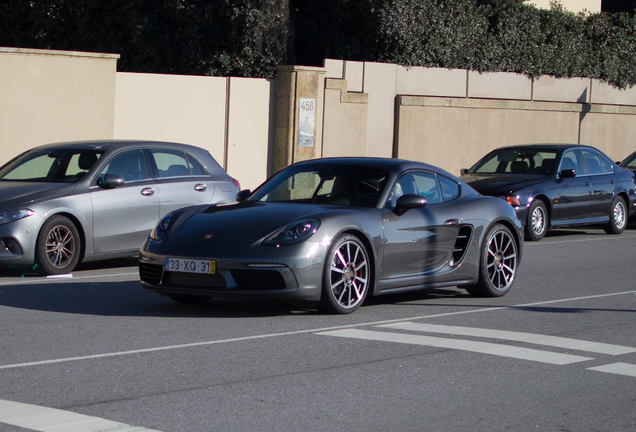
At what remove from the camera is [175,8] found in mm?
22891

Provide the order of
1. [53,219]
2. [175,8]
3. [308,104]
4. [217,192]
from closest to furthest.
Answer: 1. [53,219]
2. [217,192]
3. [308,104]
4. [175,8]

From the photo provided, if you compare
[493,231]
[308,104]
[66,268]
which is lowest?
[66,268]

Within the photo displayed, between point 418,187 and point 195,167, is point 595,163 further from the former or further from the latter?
point 418,187

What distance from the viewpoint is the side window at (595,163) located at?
1783 cm

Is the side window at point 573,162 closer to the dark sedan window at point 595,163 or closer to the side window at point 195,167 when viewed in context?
the dark sedan window at point 595,163

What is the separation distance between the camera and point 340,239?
8398 mm

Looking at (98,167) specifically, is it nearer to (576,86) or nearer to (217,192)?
(217,192)

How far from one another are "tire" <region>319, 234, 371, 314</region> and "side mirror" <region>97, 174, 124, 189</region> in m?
3.81

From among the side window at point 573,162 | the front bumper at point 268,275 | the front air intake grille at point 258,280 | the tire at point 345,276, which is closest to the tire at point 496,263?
the tire at point 345,276

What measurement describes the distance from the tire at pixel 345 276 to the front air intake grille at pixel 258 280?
0.43m

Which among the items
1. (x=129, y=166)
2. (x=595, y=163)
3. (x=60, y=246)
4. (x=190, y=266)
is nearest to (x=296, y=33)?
(x=595, y=163)

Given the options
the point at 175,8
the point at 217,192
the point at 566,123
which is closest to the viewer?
the point at 217,192

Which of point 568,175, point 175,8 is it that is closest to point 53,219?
point 568,175

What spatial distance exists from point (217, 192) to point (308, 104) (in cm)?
899
